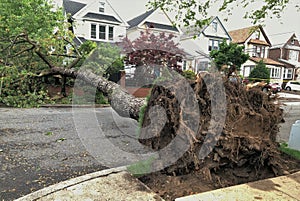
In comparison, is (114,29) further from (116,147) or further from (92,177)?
(92,177)

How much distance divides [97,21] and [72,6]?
3.14m

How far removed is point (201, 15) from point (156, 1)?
92 cm

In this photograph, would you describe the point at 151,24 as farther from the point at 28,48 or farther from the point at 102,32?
the point at 28,48

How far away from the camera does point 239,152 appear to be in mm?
2389

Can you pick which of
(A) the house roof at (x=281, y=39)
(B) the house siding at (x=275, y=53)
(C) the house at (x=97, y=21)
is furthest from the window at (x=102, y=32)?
(A) the house roof at (x=281, y=39)

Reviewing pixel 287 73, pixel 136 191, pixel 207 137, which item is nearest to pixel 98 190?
pixel 136 191

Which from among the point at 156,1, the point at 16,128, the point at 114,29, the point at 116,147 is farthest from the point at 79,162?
the point at 114,29

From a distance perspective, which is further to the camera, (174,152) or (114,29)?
(114,29)

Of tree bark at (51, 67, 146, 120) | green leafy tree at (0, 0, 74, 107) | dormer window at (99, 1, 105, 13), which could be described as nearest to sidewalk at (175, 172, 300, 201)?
tree bark at (51, 67, 146, 120)

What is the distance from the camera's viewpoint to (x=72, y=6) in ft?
63.6

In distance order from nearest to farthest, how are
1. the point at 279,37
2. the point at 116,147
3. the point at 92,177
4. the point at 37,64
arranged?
the point at 92,177
the point at 116,147
the point at 37,64
the point at 279,37

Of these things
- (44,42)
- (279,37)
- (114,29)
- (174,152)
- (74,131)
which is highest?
(279,37)

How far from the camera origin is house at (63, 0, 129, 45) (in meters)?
18.0

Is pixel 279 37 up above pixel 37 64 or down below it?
above
